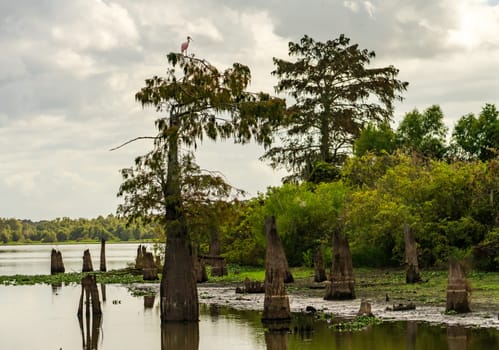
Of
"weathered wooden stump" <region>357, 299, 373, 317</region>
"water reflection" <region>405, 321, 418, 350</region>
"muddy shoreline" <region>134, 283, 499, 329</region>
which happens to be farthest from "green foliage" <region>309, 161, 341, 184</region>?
"water reflection" <region>405, 321, 418, 350</region>

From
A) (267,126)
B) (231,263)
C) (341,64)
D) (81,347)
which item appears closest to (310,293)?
(267,126)

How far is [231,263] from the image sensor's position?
6309 cm

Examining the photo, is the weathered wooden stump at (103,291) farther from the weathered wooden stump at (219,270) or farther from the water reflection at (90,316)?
the water reflection at (90,316)

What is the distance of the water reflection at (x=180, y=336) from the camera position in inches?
972

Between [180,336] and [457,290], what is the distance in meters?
8.39

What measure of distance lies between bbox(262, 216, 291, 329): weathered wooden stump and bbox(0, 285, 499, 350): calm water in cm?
51

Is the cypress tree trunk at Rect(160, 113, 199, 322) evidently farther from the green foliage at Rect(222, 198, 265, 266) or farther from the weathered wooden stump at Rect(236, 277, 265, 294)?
the green foliage at Rect(222, 198, 265, 266)

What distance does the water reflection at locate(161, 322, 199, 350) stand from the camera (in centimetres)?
2469

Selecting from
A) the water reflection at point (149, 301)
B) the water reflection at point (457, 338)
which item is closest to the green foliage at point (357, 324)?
the water reflection at point (457, 338)

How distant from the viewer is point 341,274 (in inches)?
1310

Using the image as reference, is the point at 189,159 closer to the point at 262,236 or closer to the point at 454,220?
the point at 454,220

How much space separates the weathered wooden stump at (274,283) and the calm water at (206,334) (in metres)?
0.51

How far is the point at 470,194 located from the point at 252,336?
22038 millimetres

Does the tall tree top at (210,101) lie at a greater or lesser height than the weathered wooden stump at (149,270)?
greater
